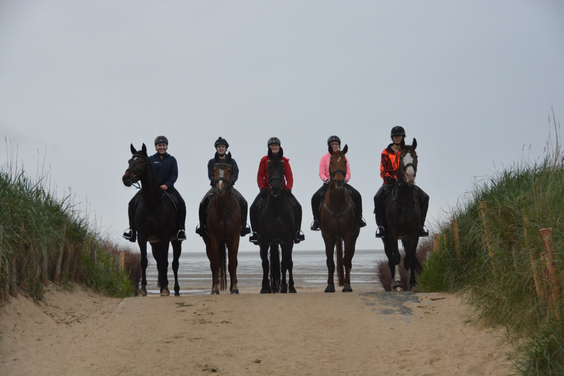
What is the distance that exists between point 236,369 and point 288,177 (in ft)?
19.6

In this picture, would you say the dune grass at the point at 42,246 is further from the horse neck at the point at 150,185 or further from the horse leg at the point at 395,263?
the horse leg at the point at 395,263

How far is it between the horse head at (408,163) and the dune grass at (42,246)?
624cm

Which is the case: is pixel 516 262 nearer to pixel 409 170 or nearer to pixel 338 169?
pixel 409 170

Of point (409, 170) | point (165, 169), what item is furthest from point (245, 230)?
point (409, 170)

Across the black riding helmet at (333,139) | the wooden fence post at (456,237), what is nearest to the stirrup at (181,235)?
the black riding helmet at (333,139)

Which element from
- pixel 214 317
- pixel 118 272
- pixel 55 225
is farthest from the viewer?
pixel 118 272

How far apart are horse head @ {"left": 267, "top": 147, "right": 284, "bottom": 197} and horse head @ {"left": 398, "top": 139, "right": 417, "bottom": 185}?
232 cm

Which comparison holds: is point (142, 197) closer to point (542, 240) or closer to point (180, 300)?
point (180, 300)

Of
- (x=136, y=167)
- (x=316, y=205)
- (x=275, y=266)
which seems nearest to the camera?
(x=136, y=167)

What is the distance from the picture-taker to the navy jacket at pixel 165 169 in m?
12.5

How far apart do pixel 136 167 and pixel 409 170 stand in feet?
16.8

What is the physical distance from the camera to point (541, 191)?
7.65 metres

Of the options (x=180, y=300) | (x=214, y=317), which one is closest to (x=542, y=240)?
(x=214, y=317)

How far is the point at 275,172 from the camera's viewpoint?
449 inches
